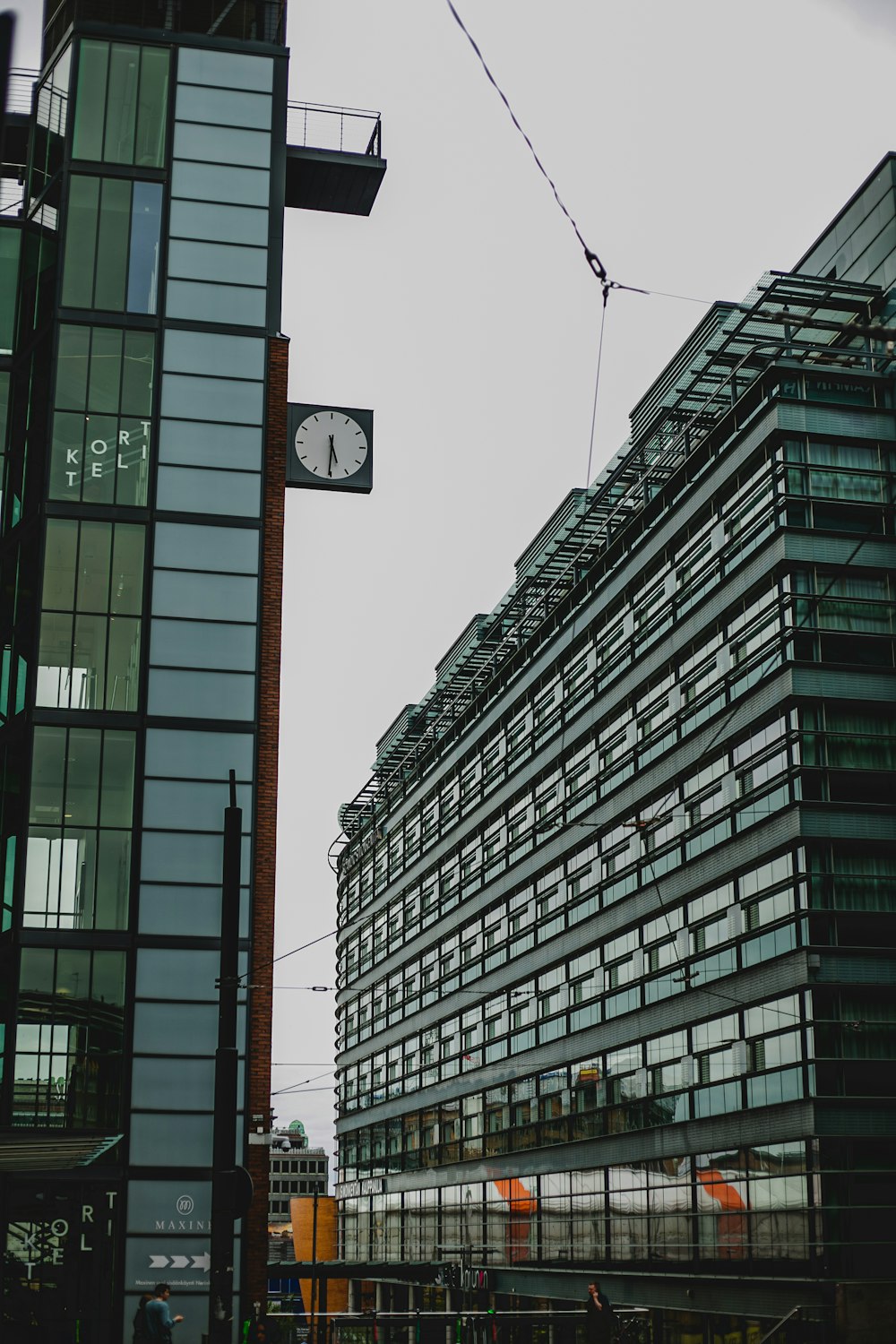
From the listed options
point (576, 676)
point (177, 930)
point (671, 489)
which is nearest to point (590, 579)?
point (576, 676)

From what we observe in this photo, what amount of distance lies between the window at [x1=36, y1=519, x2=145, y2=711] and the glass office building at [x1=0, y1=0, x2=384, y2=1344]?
0.18ft

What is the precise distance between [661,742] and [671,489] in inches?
377

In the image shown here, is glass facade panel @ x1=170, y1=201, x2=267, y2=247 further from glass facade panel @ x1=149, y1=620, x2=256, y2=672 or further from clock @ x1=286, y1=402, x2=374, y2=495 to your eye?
glass facade panel @ x1=149, y1=620, x2=256, y2=672

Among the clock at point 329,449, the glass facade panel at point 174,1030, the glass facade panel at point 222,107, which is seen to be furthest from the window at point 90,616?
the glass facade panel at point 222,107

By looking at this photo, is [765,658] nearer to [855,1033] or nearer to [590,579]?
[855,1033]

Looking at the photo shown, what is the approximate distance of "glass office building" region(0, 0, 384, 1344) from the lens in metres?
28.1

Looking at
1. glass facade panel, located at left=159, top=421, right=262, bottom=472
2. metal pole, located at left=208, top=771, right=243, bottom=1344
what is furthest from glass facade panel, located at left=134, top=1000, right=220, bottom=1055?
metal pole, located at left=208, top=771, right=243, bottom=1344

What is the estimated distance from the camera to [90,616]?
31766 mm

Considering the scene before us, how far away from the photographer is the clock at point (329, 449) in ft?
113

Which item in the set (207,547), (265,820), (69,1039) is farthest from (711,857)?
(69,1039)

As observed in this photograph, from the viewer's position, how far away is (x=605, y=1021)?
55438 millimetres

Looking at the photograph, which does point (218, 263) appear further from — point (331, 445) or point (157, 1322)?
point (157, 1322)

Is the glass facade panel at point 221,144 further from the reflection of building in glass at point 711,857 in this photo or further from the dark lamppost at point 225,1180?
the dark lamppost at point 225,1180

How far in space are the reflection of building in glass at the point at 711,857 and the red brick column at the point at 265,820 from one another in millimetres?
16292
